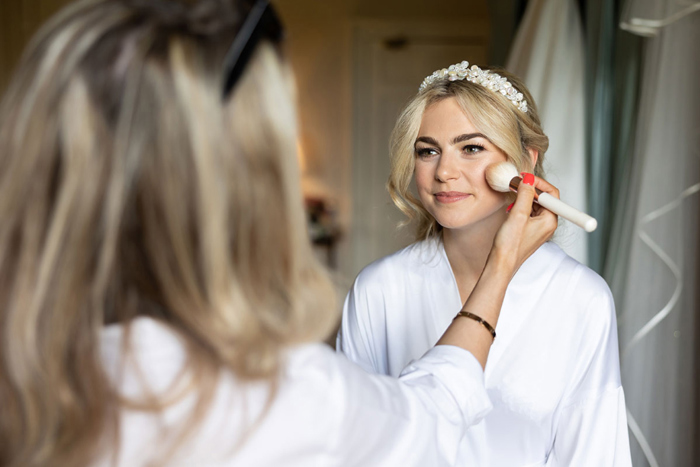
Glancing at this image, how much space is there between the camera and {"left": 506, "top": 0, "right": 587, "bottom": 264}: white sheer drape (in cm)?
187

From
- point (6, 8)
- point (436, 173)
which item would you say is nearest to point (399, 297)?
point (436, 173)

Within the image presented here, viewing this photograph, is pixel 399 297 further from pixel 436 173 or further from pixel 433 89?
pixel 433 89

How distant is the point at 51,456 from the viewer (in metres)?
0.60

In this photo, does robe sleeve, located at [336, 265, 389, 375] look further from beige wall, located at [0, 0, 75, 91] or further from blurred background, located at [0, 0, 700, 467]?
beige wall, located at [0, 0, 75, 91]

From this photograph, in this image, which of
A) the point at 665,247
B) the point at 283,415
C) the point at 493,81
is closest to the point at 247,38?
the point at 283,415

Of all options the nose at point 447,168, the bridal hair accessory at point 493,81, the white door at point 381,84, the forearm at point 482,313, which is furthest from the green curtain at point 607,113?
the white door at point 381,84

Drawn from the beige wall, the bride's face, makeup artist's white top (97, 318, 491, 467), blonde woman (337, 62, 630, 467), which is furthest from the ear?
the beige wall

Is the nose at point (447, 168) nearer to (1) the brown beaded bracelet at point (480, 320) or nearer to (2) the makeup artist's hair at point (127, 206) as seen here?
(1) the brown beaded bracelet at point (480, 320)

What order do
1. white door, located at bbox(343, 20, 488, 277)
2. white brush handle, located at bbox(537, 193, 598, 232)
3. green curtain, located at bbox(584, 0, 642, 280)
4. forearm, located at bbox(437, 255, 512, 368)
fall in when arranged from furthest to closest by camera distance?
white door, located at bbox(343, 20, 488, 277) → green curtain, located at bbox(584, 0, 642, 280) → white brush handle, located at bbox(537, 193, 598, 232) → forearm, located at bbox(437, 255, 512, 368)

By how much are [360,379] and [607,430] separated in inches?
29.1

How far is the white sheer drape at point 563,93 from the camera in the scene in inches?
73.5

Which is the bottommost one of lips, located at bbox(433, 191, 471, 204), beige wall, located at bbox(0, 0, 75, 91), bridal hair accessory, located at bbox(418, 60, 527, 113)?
lips, located at bbox(433, 191, 471, 204)

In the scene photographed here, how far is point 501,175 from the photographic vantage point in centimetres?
129

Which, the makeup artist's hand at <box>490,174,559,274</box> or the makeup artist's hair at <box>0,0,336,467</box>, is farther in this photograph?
the makeup artist's hand at <box>490,174,559,274</box>
